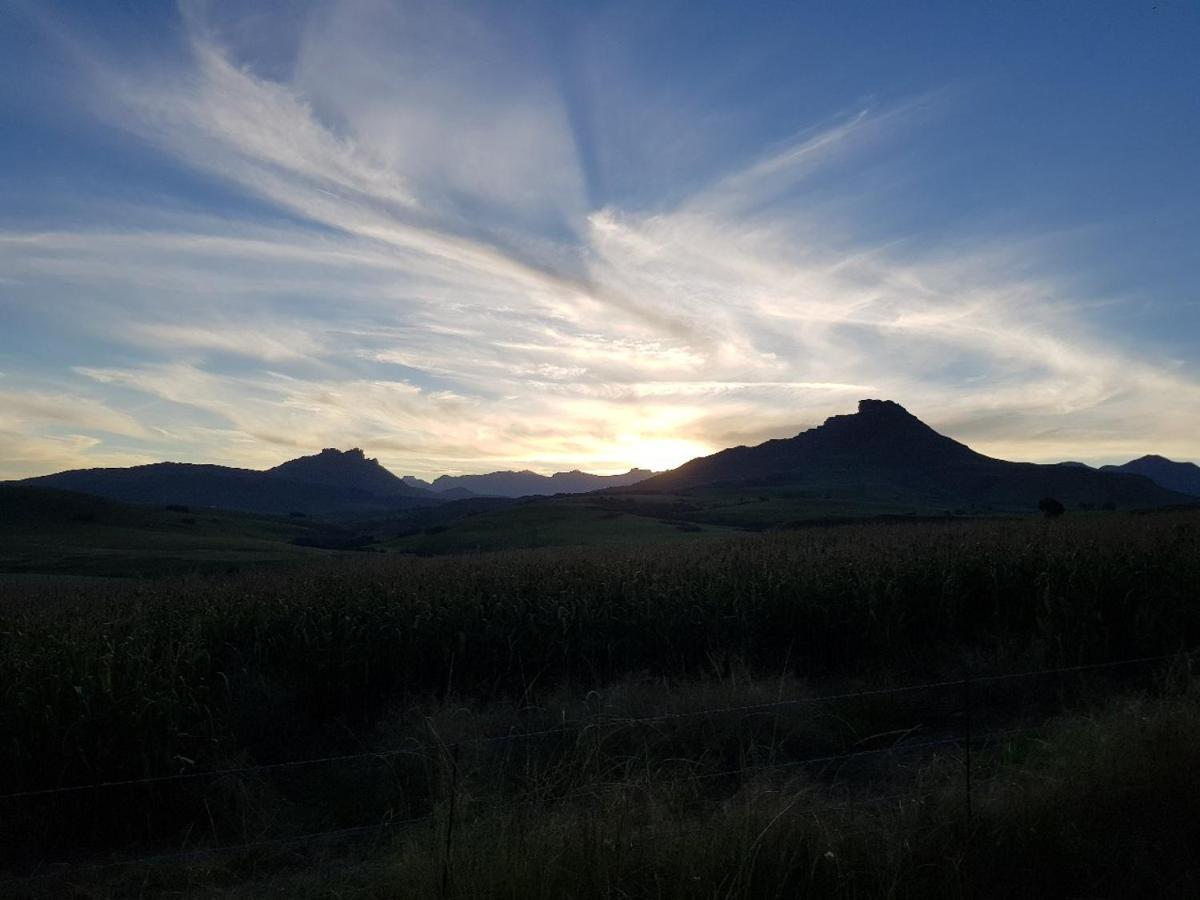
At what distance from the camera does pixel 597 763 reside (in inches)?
201

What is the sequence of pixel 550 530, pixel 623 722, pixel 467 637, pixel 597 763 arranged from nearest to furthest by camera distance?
1. pixel 597 763
2. pixel 623 722
3. pixel 467 637
4. pixel 550 530

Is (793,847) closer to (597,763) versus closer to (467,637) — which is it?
(597,763)

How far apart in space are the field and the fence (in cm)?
4

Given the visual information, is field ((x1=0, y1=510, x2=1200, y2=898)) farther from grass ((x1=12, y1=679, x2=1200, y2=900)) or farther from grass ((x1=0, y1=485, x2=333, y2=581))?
grass ((x1=0, y1=485, x2=333, y2=581))

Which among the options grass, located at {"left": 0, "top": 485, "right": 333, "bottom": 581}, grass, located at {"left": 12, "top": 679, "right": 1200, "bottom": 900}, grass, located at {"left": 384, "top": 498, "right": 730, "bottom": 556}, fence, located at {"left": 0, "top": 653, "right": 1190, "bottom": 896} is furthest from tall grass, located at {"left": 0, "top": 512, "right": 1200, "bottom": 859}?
grass, located at {"left": 384, "top": 498, "right": 730, "bottom": 556}

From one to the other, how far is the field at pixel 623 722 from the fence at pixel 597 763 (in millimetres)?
41

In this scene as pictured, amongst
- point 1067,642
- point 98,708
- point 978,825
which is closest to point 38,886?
point 98,708

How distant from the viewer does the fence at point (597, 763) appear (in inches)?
185

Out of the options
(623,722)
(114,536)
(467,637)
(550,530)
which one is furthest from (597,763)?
(114,536)

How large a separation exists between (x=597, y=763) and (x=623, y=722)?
4.23 feet

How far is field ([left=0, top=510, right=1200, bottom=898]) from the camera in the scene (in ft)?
14.4

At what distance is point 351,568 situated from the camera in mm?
12227

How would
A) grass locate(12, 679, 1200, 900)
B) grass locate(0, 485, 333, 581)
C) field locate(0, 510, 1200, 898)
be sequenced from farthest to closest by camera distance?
grass locate(0, 485, 333, 581) < field locate(0, 510, 1200, 898) < grass locate(12, 679, 1200, 900)

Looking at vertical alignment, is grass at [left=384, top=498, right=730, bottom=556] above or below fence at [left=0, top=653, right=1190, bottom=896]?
above
